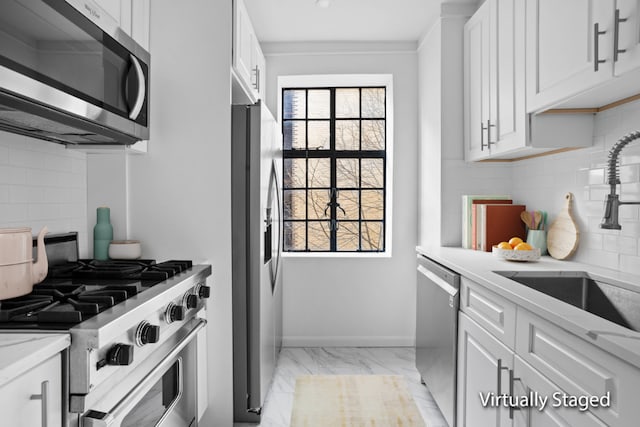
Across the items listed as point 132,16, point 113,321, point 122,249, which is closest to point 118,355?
point 113,321

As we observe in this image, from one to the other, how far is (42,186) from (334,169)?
8.07ft

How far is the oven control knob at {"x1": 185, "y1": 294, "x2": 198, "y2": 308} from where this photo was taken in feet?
6.03

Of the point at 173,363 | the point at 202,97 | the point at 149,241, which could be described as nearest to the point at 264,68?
the point at 202,97

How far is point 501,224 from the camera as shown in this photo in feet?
8.74

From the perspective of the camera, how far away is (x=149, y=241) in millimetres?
2268

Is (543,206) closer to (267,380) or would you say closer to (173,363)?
(267,380)

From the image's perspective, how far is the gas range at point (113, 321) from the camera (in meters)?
1.08

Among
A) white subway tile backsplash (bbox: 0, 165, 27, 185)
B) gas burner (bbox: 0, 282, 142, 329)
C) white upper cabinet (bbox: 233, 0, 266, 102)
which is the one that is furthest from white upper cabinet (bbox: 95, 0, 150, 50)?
gas burner (bbox: 0, 282, 142, 329)

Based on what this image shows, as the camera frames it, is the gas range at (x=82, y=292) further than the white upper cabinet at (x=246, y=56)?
No

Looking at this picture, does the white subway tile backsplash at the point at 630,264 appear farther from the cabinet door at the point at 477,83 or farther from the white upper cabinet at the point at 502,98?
the cabinet door at the point at 477,83

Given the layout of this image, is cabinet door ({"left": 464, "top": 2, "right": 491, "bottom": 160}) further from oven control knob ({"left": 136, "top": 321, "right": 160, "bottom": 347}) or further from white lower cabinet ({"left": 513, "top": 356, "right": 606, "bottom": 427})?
oven control knob ({"left": 136, "top": 321, "right": 160, "bottom": 347})

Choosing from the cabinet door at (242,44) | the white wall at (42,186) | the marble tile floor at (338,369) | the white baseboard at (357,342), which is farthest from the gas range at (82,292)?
the white baseboard at (357,342)

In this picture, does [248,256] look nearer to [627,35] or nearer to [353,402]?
[353,402]

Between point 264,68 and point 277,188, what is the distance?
3.91ft
